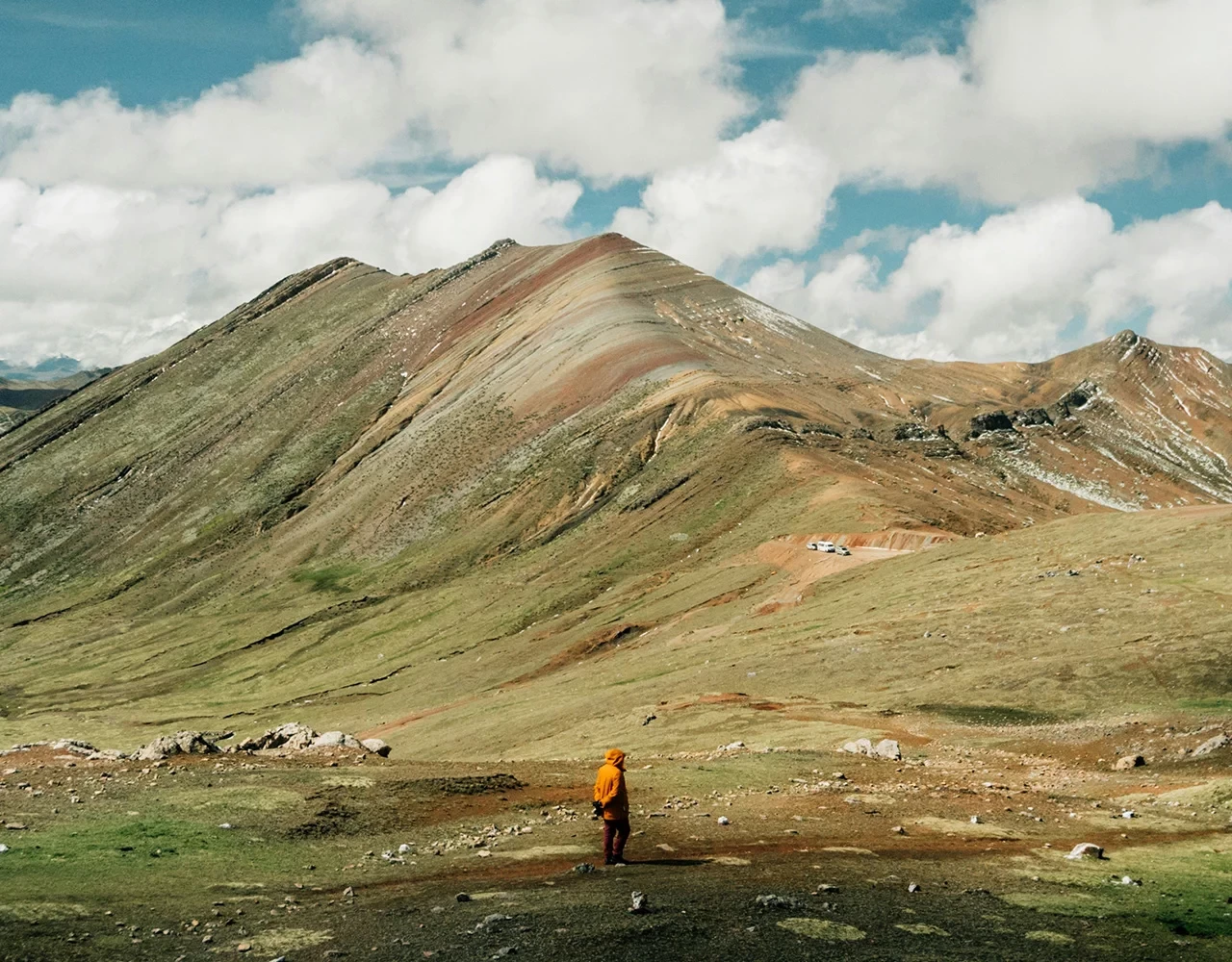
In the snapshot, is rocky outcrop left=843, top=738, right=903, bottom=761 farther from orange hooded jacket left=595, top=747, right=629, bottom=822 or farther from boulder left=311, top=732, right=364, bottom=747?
boulder left=311, top=732, right=364, bottom=747

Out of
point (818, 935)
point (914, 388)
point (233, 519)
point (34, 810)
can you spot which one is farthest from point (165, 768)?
point (914, 388)

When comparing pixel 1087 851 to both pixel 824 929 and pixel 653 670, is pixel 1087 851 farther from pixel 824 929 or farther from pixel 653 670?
pixel 653 670

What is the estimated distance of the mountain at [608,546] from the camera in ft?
197

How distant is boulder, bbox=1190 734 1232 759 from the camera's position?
33406 mm

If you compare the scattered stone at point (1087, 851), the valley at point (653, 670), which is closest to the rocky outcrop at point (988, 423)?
the valley at point (653, 670)

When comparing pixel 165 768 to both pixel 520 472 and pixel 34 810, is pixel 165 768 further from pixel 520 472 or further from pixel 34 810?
pixel 520 472

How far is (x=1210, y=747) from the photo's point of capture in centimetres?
3359

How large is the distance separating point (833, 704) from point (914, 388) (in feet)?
490

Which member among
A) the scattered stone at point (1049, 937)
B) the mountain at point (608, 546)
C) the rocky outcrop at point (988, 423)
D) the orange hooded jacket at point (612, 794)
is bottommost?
the scattered stone at point (1049, 937)

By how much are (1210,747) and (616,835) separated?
22.2 metres

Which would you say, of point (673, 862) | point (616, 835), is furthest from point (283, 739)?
point (673, 862)

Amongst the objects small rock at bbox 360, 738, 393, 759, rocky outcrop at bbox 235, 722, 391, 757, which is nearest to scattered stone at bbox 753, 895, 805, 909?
rocky outcrop at bbox 235, 722, 391, 757

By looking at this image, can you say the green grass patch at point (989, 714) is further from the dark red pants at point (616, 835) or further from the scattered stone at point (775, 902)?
the scattered stone at point (775, 902)

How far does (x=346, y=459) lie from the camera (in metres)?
183
